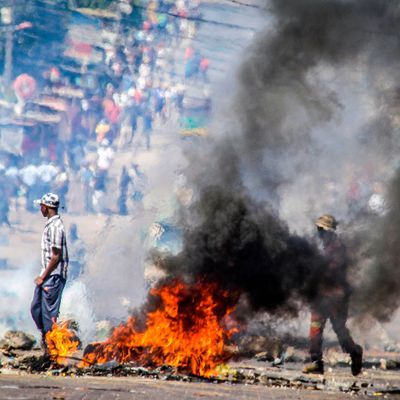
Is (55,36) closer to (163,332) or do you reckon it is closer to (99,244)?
(99,244)

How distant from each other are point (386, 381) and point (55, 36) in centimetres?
1355

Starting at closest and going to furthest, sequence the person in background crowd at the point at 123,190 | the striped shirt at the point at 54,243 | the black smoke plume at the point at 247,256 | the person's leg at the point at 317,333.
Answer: the striped shirt at the point at 54,243, the black smoke plume at the point at 247,256, the person's leg at the point at 317,333, the person in background crowd at the point at 123,190

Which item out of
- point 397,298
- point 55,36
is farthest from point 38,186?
point 397,298

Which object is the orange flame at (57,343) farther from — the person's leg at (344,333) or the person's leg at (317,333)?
the person's leg at (344,333)

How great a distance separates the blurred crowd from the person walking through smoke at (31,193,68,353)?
28.5 feet

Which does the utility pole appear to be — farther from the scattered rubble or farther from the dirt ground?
the dirt ground

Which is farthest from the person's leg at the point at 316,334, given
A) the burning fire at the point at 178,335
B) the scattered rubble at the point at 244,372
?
the burning fire at the point at 178,335

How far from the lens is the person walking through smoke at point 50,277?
326 inches

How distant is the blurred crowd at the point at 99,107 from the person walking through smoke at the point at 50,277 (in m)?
8.68

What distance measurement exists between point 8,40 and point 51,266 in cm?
1208

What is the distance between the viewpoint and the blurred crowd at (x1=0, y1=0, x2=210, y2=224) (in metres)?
17.4

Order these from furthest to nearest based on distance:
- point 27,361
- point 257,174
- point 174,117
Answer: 1. point 174,117
2. point 257,174
3. point 27,361

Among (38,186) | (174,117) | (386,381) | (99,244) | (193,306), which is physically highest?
(174,117)

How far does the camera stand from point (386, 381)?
8.91 m
